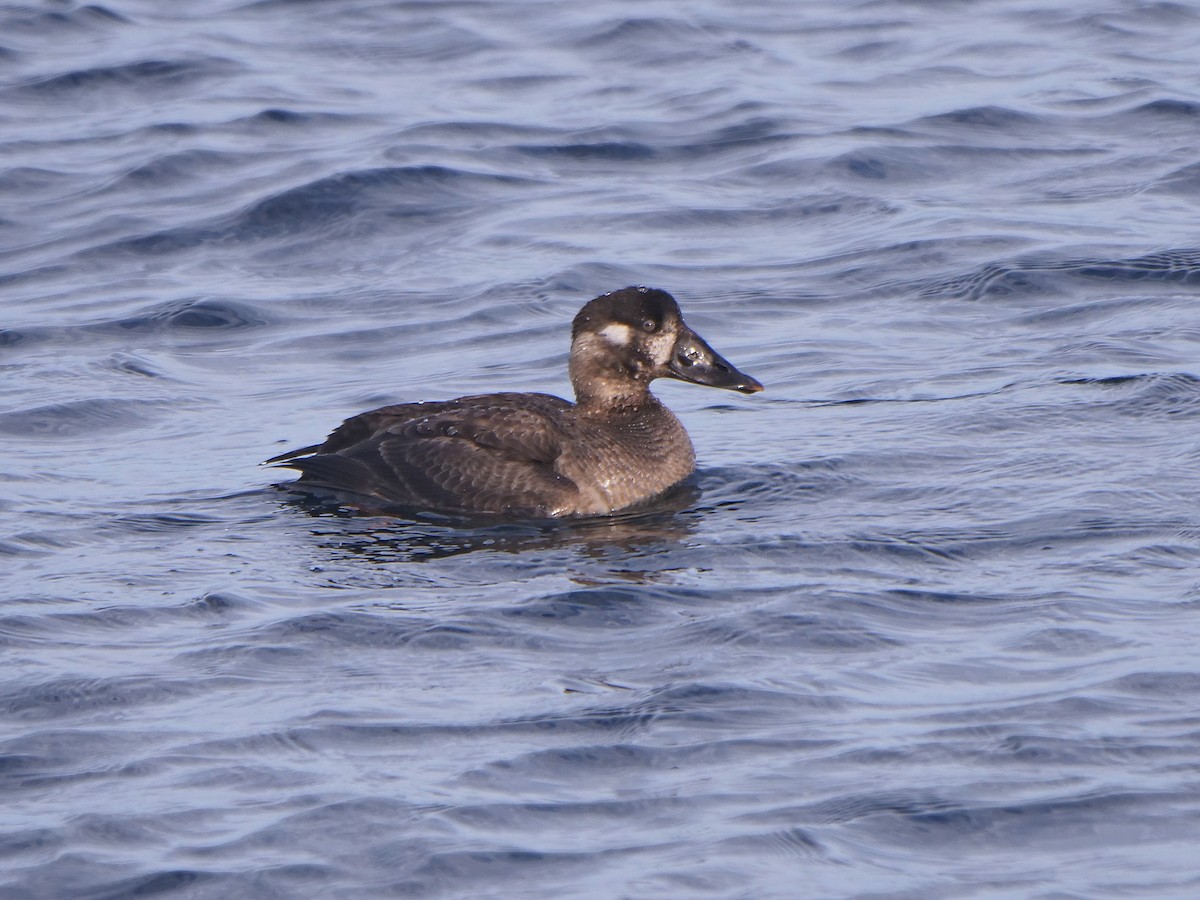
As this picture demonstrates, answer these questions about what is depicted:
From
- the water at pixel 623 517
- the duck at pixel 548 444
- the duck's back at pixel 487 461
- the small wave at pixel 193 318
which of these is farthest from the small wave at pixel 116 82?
the duck's back at pixel 487 461

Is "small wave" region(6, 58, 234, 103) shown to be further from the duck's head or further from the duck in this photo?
the duck's head

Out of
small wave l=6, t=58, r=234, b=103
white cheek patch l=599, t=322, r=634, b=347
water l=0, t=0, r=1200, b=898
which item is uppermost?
small wave l=6, t=58, r=234, b=103

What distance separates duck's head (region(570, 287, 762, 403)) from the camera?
9.28 meters

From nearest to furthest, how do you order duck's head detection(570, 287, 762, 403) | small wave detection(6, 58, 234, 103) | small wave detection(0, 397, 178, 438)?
1. duck's head detection(570, 287, 762, 403)
2. small wave detection(0, 397, 178, 438)
3. small wave detection(6, 58, 234, 103)

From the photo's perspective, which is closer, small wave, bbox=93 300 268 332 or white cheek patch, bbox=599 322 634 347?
white cheek patch, bbox=599 322 634 347

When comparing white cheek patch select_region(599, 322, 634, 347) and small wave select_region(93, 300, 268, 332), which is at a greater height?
white cheek patch select_region(599, 322, 634, 347)

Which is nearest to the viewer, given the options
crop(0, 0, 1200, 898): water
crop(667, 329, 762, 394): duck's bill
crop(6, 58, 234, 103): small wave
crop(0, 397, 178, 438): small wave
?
crop(0, 0, 1200, 898): water

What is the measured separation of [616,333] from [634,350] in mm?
115

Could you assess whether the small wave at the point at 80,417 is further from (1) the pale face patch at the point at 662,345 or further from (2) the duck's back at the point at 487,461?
(1) the pale face patch at the point at 662,345

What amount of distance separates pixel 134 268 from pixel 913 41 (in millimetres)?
7533

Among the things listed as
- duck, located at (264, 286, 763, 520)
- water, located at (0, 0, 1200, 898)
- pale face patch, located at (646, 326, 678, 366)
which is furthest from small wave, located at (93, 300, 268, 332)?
pale face patch, located at (646, 326, 678, 366)

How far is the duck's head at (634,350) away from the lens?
9281 mm

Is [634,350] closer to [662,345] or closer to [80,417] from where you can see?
[662,345]

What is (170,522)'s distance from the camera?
8.73 metres
